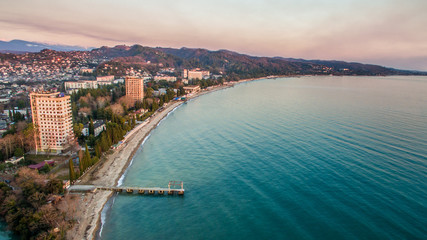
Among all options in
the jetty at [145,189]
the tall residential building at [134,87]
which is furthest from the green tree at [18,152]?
the tall residential building at [134,87]

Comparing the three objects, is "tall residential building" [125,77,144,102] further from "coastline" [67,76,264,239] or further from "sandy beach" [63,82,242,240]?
"sandy beach" [63,82,242,240]

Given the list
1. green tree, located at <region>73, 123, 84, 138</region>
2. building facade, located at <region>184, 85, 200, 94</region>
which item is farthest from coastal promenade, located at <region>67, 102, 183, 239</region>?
building facade, located at <region>184, 85, 200, 94</region>

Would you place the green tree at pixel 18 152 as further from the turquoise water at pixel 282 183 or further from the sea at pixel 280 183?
the turquoise water at pixel 282 183

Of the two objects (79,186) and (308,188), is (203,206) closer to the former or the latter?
(308,188)

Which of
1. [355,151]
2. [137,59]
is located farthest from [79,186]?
[137,59]

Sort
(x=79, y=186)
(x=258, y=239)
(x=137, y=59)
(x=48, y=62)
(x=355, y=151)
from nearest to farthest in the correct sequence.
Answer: (x=258, y=239)
(x=79, y=186)
(x=355, y=151)
(x=48, y=62)
(x=137, y=59)

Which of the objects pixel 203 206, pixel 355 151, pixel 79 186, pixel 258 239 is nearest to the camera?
pixel 258 239
